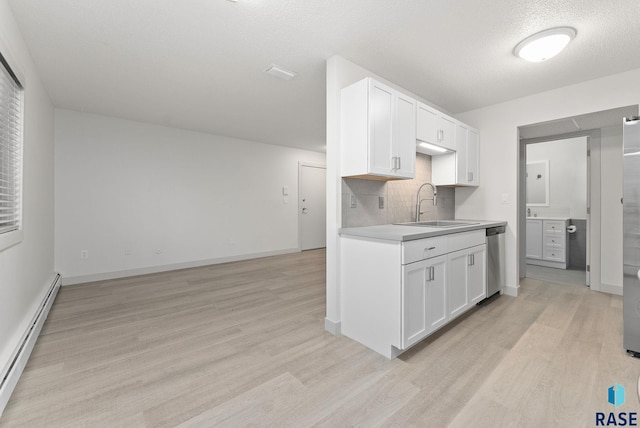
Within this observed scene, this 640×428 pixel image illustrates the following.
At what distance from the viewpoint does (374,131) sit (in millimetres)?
2227

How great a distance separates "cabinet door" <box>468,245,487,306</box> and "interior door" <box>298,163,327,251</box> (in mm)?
3887

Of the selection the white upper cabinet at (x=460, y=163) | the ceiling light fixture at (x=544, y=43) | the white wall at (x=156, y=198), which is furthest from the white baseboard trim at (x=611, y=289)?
the white wall at (x=156, y=198)

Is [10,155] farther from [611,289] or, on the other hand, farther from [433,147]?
[611,289]

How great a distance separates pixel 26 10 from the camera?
1.86 m

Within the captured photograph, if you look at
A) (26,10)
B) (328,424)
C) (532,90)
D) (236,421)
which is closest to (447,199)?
(532,90)

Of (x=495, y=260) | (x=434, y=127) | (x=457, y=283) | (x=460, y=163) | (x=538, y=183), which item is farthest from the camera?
(x=538, y=183)

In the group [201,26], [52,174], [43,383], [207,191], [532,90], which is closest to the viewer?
[43,383]

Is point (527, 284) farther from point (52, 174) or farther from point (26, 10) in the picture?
point (52, 174)

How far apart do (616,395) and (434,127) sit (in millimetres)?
2362

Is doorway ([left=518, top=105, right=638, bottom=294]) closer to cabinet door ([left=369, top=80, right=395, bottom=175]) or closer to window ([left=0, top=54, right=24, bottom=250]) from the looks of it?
cabinet door ([left=369, top=80, right=395, bottom=175])

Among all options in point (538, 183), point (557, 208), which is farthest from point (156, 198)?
point (557, 208)

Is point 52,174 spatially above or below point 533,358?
above

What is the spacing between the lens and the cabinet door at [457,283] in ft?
7.72

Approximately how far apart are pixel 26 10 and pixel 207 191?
328 cm
